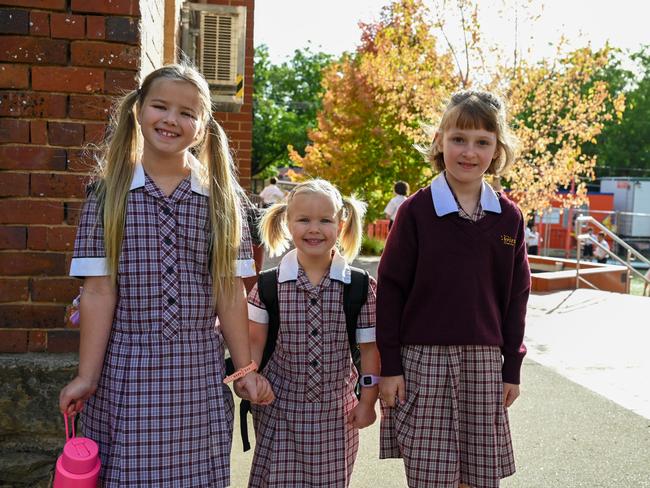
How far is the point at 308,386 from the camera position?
250cm

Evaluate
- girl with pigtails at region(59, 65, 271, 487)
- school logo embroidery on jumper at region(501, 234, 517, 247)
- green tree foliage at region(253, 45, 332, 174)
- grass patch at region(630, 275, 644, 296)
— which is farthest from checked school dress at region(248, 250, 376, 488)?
green tree foliage at region(253, 45, 332, 174)

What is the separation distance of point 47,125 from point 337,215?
119 centimetres

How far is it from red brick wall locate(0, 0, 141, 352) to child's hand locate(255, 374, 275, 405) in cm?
92

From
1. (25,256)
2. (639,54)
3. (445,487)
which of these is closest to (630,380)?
(445,487)

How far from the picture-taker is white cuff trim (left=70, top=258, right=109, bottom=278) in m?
2.10

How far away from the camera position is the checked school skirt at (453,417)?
95.4 inches

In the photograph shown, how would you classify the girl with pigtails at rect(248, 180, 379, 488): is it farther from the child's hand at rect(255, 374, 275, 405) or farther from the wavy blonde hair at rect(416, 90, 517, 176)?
the wavy blonde hair at rect(416, 90, 517, 176)

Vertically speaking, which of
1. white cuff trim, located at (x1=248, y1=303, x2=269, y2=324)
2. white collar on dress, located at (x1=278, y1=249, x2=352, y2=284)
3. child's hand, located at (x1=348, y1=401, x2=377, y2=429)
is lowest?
child's hand, located at (x1=348, y1=401, x2=377, y2=429)

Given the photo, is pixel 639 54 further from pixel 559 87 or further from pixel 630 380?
pixel 630 380

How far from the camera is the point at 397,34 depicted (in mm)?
11359

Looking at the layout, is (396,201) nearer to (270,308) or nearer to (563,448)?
(563,448)

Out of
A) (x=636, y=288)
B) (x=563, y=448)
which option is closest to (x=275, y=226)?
(x=563, y=448)

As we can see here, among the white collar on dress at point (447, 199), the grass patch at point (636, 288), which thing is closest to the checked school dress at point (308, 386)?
the white collar on dress at point (447, 199)

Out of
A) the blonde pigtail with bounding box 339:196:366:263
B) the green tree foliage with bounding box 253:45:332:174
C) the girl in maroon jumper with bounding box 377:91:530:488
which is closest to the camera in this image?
the girl in maroon jumper with bounding box 377:91:530:488
